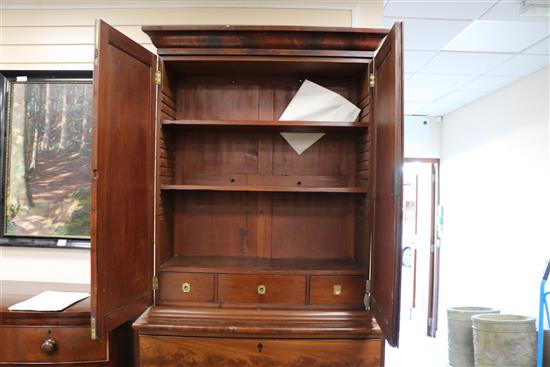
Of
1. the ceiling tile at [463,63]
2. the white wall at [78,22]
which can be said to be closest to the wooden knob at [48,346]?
the white wall at [78,22]

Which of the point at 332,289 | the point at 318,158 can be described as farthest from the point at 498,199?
the point at 332,289

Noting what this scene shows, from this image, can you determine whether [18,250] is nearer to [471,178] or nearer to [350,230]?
[350,230]

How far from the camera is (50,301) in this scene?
1.61m

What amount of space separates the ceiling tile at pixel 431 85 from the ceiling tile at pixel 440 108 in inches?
11.9

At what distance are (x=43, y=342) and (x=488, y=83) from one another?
13.2ft

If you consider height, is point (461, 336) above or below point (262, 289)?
below

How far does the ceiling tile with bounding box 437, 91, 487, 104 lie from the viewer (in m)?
3.87

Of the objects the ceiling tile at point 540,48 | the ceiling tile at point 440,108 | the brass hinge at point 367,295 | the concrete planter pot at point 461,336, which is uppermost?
the ceiling tile at point 540,48

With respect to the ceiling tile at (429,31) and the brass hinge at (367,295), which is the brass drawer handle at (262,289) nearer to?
the brass hinge at (367,295)

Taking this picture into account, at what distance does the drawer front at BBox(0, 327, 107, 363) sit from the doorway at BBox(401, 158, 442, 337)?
13.4 feet

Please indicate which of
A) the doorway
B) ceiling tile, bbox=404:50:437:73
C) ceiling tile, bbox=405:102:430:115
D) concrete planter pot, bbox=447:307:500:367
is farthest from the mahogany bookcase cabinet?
the doorway

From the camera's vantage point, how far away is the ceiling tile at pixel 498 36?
7.66 ft

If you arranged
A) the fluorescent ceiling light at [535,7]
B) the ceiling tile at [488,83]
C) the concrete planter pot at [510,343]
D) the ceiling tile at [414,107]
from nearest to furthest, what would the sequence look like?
the fluorescent ceiling light at [535,7] → the concrete planter pot at [510,343] → the ceiling tile at [488,83] → the ceiling tile at [414,107]

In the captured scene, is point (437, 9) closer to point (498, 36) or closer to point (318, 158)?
point (498, 36)
